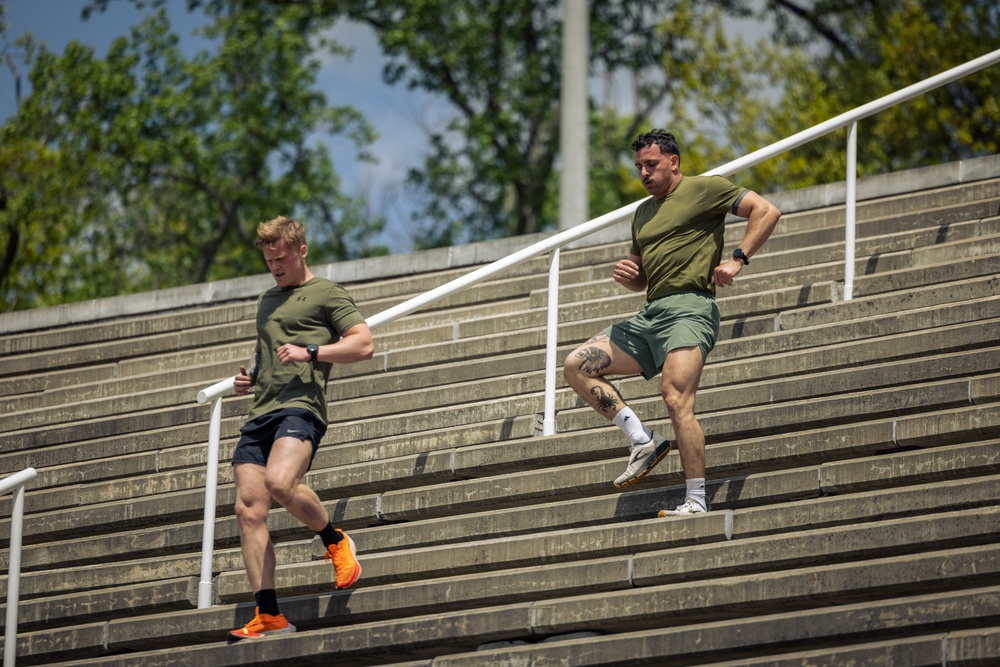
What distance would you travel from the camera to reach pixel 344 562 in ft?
19.9

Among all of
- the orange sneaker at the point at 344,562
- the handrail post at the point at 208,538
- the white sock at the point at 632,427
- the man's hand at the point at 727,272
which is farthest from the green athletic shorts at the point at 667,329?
the handrail post at the point at 208,538

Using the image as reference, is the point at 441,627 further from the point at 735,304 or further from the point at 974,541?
the point at 735,304

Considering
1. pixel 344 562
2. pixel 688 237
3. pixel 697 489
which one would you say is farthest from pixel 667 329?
pixel 344 562

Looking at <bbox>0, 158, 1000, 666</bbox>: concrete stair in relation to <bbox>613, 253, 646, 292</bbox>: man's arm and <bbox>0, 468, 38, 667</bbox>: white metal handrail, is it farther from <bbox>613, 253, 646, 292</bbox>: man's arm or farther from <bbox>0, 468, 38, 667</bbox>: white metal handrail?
<bbox>613, 253, 646, 292</bbox>: man's arm

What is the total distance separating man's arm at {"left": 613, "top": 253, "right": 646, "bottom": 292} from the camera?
6438mm

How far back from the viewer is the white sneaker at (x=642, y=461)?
236 inches

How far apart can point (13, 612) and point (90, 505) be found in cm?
186

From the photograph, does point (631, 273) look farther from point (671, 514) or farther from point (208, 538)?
point (208, 538)

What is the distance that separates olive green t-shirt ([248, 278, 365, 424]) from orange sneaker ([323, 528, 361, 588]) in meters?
0.53

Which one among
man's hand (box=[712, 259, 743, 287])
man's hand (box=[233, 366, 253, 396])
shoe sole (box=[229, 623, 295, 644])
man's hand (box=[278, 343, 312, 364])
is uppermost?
man's hand (box=[712, 259, 743, 287])

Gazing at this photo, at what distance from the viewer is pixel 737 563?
219 inches

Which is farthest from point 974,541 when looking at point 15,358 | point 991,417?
point 15,358

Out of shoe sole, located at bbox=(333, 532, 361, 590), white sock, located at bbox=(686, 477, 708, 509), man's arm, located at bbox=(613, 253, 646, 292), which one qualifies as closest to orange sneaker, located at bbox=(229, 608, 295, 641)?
shoe sole, located at bbox=(333, 532, 361, 590)

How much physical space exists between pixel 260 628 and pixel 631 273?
7.14 feet
